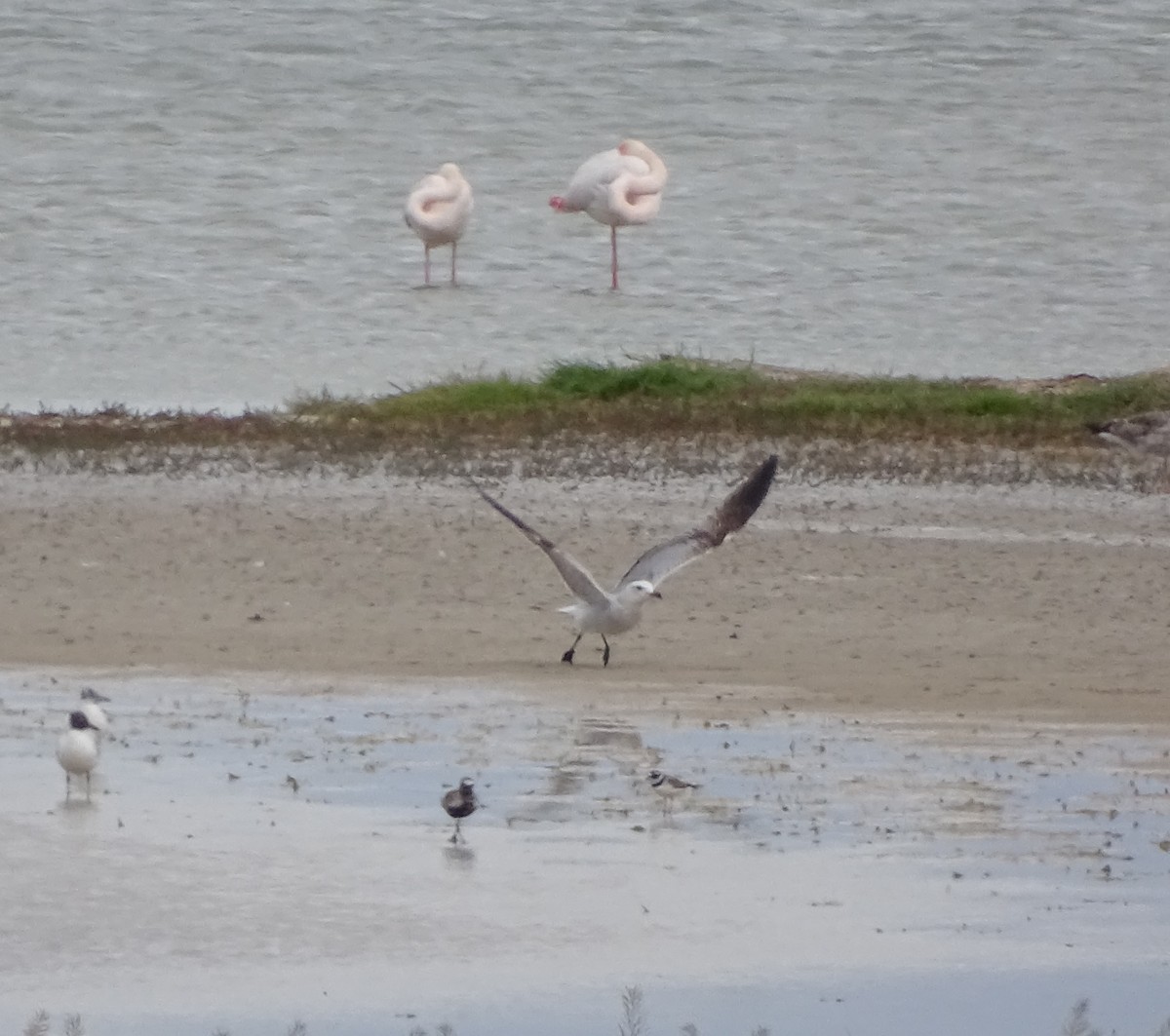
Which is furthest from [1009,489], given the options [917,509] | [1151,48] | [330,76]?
[1151,48]

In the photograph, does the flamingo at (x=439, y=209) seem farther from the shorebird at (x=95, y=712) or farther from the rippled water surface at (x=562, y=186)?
the shorebird at (x=95, y=712)

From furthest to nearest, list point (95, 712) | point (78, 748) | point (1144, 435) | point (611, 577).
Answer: point (1144, 435) → point (611, 577) → point (95, 712) → point (78, 748)

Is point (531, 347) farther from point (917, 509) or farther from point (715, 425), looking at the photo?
point (917, 509)

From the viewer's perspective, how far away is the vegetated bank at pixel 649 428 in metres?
15.4

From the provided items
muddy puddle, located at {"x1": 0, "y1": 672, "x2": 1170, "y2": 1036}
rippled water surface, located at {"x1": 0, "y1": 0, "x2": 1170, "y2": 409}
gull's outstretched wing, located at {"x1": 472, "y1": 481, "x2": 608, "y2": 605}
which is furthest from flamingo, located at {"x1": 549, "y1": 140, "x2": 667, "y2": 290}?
muddy puddle, located at {"x1": 0, "y1": 672, "x2": 1170, "y2": 1036}

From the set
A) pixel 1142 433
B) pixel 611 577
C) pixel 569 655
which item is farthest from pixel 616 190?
pixel 569 655

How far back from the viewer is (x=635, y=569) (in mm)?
11078

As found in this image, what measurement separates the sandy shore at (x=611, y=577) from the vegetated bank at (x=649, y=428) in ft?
2.08

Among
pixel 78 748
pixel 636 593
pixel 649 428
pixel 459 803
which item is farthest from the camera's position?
pixel 649 428

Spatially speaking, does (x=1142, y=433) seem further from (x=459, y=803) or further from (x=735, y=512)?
(x=459, y=803)

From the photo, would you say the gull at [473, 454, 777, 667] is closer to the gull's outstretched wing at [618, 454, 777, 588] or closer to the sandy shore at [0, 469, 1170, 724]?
the gull's outstretched wing at [618, 454, 777, 588]

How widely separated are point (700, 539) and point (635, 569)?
1.12 feet

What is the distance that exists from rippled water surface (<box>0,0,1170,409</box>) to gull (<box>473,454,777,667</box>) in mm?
8043

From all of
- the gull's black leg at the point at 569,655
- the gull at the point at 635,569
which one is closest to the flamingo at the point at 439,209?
the gull at the point at 635,569
